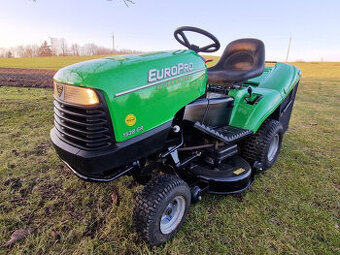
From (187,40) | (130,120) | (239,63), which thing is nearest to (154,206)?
(130,120)

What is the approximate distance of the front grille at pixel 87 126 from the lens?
137 centimetres

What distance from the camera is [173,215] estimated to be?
188 centimetres

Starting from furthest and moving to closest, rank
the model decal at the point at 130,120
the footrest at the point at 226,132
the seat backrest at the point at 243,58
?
the seat backrest at the point at 243,58 → the footrest at the point at 226,132 → the model decal at the point at 130,120

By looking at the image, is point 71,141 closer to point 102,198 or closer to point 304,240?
point 102,198

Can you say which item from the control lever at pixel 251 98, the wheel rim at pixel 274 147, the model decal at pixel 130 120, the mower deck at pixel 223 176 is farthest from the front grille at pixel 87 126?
the wheel rim at pixel 274 147

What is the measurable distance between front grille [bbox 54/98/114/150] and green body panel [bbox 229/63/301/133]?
1.59 m

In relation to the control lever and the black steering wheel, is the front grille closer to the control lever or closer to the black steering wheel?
the black steering wheel

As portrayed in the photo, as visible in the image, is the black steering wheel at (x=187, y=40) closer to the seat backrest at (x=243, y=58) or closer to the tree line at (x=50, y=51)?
the seat backrest at (x=243, y=58)

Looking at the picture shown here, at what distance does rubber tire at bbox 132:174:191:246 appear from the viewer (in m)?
1.62

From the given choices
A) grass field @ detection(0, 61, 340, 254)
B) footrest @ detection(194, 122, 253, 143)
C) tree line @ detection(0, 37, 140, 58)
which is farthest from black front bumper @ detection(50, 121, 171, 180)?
tree line @ detection(0, 37, 140, 58)

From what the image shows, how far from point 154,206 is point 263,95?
186cm

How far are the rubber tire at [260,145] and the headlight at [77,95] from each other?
1934 millimetres

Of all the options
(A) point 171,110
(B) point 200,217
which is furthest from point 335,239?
(A) point 171,110

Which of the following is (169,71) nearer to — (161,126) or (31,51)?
(161,126)
